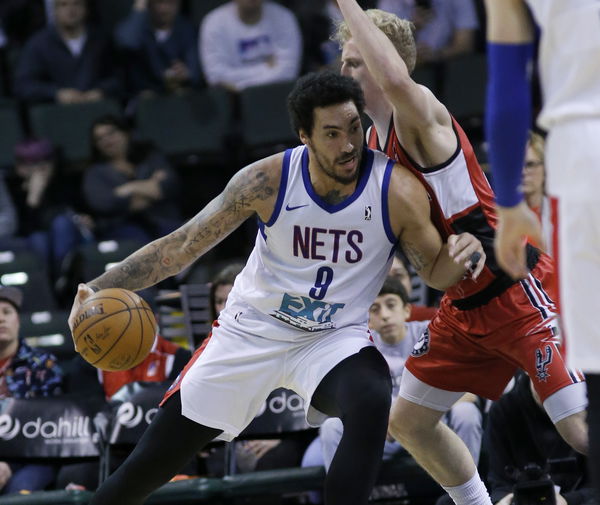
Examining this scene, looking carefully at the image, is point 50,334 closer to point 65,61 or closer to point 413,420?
point 65,61

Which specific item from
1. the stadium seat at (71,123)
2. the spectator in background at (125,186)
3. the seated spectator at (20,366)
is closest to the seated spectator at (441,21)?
the spectator in background at (125,186)

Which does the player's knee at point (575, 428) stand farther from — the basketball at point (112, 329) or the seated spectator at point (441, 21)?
the seated spectator at point (441, 21)

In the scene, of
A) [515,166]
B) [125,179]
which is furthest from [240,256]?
[515,166]

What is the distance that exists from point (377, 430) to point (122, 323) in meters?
1.11

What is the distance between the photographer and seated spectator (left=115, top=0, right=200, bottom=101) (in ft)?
32.6

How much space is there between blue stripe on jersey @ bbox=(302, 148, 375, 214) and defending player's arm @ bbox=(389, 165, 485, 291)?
0.35 feet

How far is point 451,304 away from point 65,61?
6.01 meters

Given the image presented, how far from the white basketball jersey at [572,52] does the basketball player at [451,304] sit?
4.97 feet

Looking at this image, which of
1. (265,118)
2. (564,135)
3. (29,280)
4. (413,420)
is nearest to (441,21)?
(265,118)

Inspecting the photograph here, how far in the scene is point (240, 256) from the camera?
31.4 feet

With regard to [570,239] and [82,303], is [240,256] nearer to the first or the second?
[82,303]

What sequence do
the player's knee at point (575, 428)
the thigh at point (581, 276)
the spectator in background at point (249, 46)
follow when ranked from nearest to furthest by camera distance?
the thigh at point (581, 276) → the player's knee at point (575, 428) → the spectator in background at point (249, 46)

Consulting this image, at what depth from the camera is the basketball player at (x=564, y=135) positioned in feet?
9.34

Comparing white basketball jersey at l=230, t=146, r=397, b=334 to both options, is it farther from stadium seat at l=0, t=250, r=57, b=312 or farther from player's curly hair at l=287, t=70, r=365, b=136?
stadium seat at l=0, t=250, r=57, b=312
